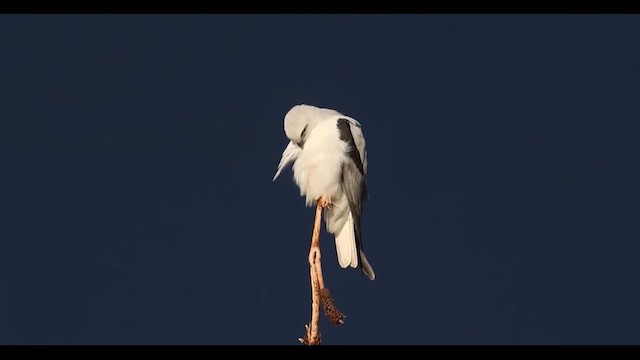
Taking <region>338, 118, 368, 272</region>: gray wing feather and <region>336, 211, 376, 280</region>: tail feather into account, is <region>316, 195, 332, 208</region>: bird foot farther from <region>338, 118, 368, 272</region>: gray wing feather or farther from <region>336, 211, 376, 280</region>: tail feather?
<region>336, 211, 376, 280</region>: tail feather

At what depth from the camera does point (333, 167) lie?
1114 cm

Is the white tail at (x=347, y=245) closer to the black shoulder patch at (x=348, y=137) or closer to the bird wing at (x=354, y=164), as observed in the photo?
the bird wing at (x=354, y=164)

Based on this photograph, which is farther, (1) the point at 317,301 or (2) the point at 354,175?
(2) the point at 354,175

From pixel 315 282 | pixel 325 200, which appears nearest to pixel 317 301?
pixel 315 282

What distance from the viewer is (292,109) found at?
36.7 feet

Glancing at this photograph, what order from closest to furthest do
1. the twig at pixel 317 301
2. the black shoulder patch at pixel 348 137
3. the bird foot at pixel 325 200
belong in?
the twig at pixel 317 301 → the bird foot at pixel 325 200 → the black shoulder patch at pixel 348 137

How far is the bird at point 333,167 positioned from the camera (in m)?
11.1

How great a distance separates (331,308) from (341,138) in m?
3.01

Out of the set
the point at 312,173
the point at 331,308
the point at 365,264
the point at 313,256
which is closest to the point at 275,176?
the point at 312,173

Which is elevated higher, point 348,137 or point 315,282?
point 348,137

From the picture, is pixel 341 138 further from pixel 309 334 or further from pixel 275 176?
pixel 309 334

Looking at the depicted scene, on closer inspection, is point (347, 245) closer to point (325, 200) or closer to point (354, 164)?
point (325, 200)

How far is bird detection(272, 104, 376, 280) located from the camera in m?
11.1

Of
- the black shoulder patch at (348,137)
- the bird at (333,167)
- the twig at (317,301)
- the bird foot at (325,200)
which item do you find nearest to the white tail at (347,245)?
the bird at (333,167)
